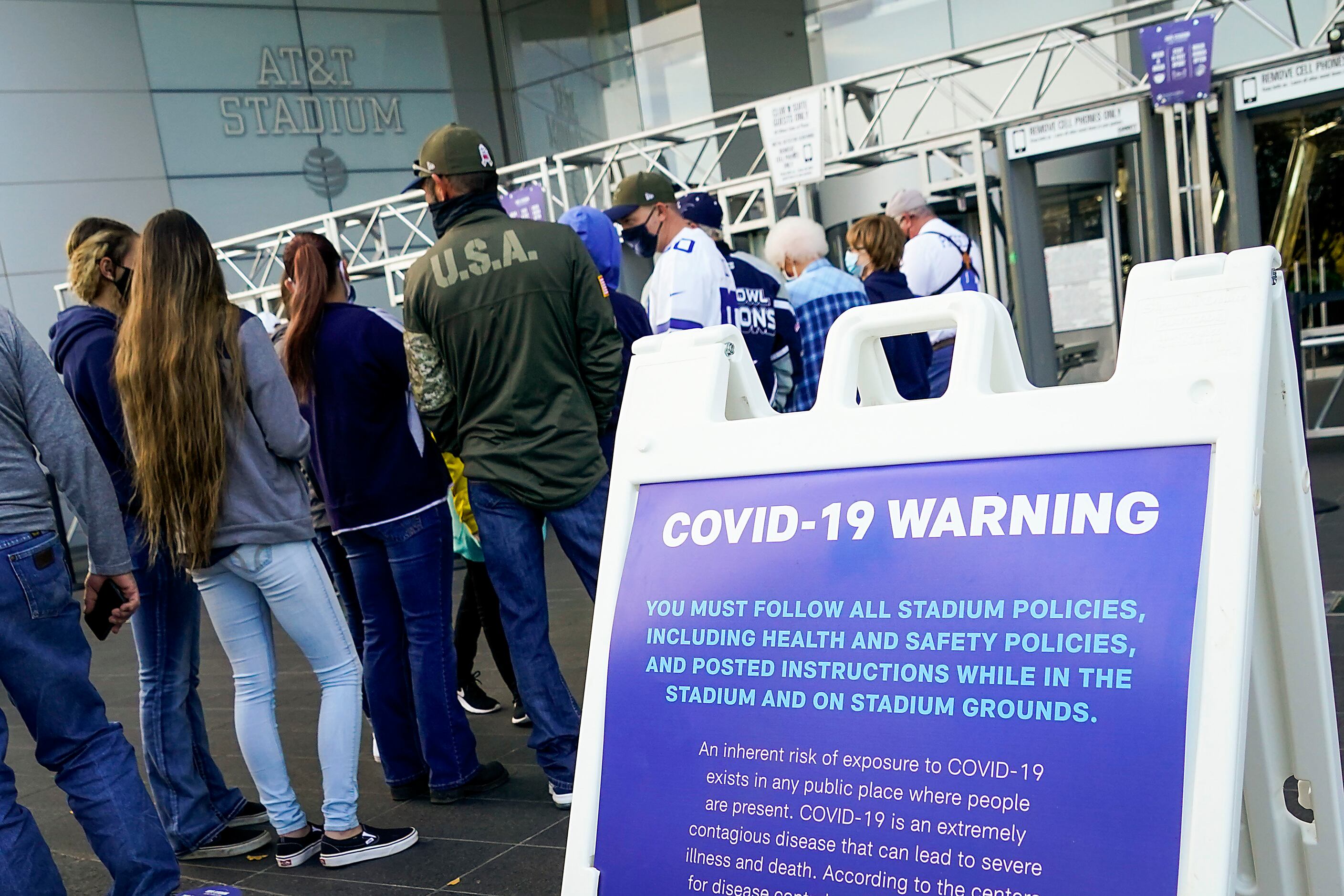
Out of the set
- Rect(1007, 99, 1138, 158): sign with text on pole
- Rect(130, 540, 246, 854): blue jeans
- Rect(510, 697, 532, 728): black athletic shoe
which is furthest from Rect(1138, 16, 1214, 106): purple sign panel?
Rect(130, 540, 246, 854): blue jeans

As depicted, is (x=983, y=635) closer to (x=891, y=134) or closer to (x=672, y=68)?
(x=891, y=134)

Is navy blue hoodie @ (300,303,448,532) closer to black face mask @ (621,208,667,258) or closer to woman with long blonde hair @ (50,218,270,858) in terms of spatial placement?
woman with long blonde hair @ (50,218,270,858)

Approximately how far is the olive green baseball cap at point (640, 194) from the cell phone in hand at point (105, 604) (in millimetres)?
2238

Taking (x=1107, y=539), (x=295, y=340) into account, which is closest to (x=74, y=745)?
(x=295, y=340)

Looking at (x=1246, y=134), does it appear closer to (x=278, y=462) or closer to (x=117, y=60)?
(x=278, y=462)

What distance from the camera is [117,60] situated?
14.9m

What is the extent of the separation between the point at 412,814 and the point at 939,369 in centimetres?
313

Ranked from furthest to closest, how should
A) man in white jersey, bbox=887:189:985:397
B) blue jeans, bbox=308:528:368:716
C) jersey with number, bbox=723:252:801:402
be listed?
man in white jersey, bbox=887:189:985:397 < jersey with number, bbox=723:252:801:402 < blue jeans, bbox=308:528:368:716

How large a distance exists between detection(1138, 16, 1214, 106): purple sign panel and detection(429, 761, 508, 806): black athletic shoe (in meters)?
6.57

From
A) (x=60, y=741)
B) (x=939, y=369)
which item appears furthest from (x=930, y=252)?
(x=60, y=741)

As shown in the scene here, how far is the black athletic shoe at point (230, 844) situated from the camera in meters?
3.44

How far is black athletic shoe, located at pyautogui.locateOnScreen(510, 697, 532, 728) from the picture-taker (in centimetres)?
435

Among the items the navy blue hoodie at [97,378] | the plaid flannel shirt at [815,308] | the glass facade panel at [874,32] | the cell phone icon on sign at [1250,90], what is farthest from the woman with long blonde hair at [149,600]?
the glass facade panel at [874,32]

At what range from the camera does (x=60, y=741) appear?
2.61m
